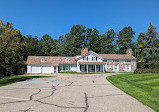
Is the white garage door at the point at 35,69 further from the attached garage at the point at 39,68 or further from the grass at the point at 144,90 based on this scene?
the grass at the point at 144,90

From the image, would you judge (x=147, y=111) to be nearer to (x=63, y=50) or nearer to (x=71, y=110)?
(x=71, y=110)

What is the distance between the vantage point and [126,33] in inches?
2313

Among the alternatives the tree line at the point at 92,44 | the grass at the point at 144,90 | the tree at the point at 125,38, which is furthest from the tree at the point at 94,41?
the grass at the point at 144,90

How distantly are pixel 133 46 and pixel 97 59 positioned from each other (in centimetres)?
2626

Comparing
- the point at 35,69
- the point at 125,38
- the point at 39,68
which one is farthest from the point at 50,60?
the point at 125,38

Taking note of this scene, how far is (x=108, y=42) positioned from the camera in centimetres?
5803

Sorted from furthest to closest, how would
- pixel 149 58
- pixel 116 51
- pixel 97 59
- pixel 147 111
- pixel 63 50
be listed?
pixel 116 51, pixel 63 50, pixel 97 59, pixel 149 58, pixel 147 111

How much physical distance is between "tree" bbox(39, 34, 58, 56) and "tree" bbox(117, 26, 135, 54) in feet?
96.7

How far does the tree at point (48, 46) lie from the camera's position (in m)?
51.2

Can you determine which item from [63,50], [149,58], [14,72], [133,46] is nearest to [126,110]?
[149,58]

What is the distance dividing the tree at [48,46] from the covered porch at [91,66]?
63.8 ft

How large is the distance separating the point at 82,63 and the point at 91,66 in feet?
14.0

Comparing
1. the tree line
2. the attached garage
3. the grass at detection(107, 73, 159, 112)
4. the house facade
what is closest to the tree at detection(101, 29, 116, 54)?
the tree line

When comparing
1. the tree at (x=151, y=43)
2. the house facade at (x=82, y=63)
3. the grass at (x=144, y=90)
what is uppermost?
the tree at (x=151, y=43)
